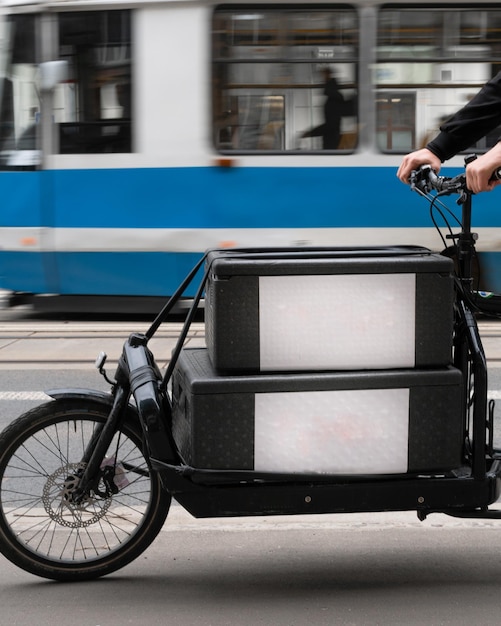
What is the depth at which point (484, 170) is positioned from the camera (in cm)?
313

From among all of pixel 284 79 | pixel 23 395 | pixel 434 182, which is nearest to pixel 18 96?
pixel 284 79

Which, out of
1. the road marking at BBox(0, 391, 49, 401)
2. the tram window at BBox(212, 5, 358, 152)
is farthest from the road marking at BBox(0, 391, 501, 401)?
the tram window at BBox(212, 5, 358, 152)

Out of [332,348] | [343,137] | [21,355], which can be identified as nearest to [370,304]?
[332,348]

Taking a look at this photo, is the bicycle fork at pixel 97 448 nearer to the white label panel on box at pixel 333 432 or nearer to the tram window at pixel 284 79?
the white label panel on box at pixel 333 432

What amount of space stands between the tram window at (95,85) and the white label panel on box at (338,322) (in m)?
6.33

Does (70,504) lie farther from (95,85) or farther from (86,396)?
(95,85)

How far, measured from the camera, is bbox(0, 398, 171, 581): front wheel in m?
3.46

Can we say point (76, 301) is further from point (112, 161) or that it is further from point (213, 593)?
point (213, 593)

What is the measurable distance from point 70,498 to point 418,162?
1546 mm

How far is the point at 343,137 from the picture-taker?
360 inches

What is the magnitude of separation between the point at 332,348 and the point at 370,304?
0.17 metres

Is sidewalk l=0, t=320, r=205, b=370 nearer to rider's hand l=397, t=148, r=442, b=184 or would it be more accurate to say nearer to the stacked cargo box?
rider's hand l=397, t=148, r=442, b=184

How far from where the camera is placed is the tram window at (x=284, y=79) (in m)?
8.96

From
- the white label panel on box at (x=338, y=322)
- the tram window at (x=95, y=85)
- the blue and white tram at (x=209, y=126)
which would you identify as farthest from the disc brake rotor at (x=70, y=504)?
the tram window at (x=95, y=85)
